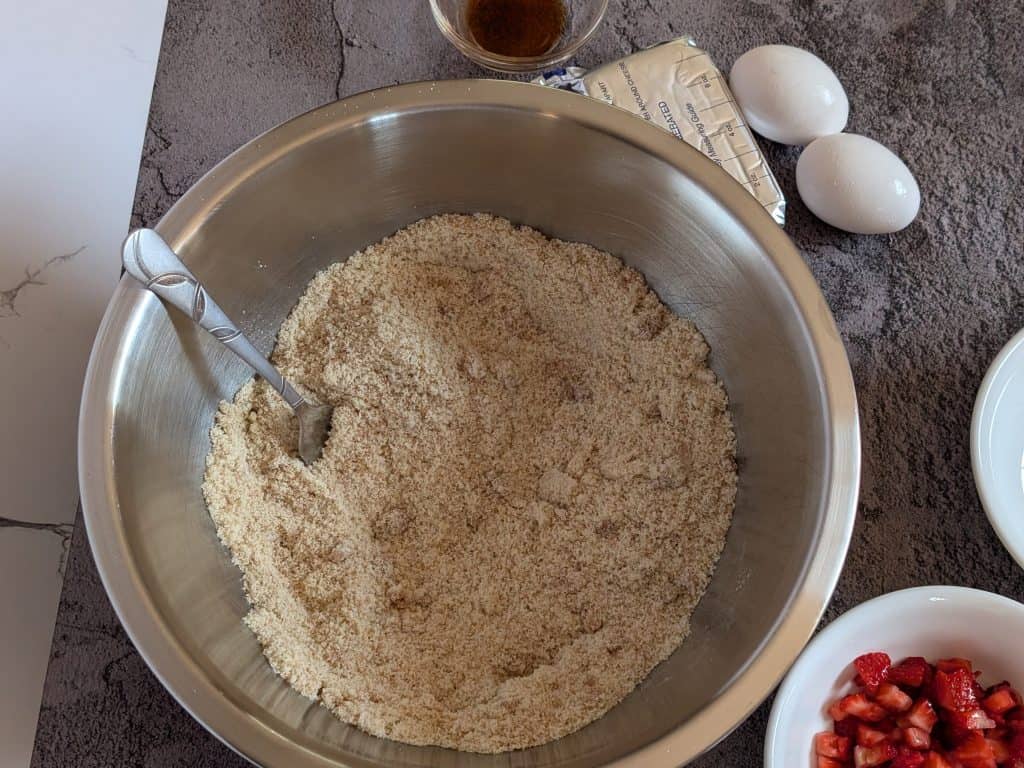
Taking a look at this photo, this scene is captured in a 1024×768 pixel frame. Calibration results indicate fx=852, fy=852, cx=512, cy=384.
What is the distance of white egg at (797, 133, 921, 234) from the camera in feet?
4.50

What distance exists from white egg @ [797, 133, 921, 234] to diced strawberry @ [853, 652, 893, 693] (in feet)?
2.23

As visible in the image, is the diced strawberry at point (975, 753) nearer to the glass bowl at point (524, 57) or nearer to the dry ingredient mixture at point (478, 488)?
the dry ingredient mixture at point (478, 488)

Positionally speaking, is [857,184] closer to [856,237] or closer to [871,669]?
[856,237]

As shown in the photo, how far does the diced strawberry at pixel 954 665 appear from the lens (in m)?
1.22

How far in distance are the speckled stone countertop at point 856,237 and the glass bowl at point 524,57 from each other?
0.08 m

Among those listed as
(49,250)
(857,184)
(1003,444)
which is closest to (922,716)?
(1003,444)

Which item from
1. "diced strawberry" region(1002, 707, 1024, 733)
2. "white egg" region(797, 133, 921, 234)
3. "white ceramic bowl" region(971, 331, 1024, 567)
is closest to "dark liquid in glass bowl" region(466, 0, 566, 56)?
"white egg" region(797, 133, 921, 234)

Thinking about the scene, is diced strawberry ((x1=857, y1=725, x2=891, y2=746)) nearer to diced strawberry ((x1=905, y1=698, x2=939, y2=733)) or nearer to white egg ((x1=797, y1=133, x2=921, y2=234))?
diced strawberry ((x1=905, y1=698, x2=939, y2=733))

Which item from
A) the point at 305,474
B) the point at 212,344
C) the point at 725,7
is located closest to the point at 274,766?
the point at 305,474

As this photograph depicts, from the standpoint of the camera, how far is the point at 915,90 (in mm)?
1531

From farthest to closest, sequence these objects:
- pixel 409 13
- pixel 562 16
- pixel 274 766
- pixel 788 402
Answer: pixel 409 13 < pixel 562 16 < pixel 788 402 < pixel 274 766

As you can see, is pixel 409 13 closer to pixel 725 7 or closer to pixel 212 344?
pixel 725 7

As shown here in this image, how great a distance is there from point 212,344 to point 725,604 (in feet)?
→ 2.62

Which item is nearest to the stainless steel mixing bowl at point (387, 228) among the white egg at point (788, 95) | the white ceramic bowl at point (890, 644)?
the white ceramic bowl at point (890, 644)
